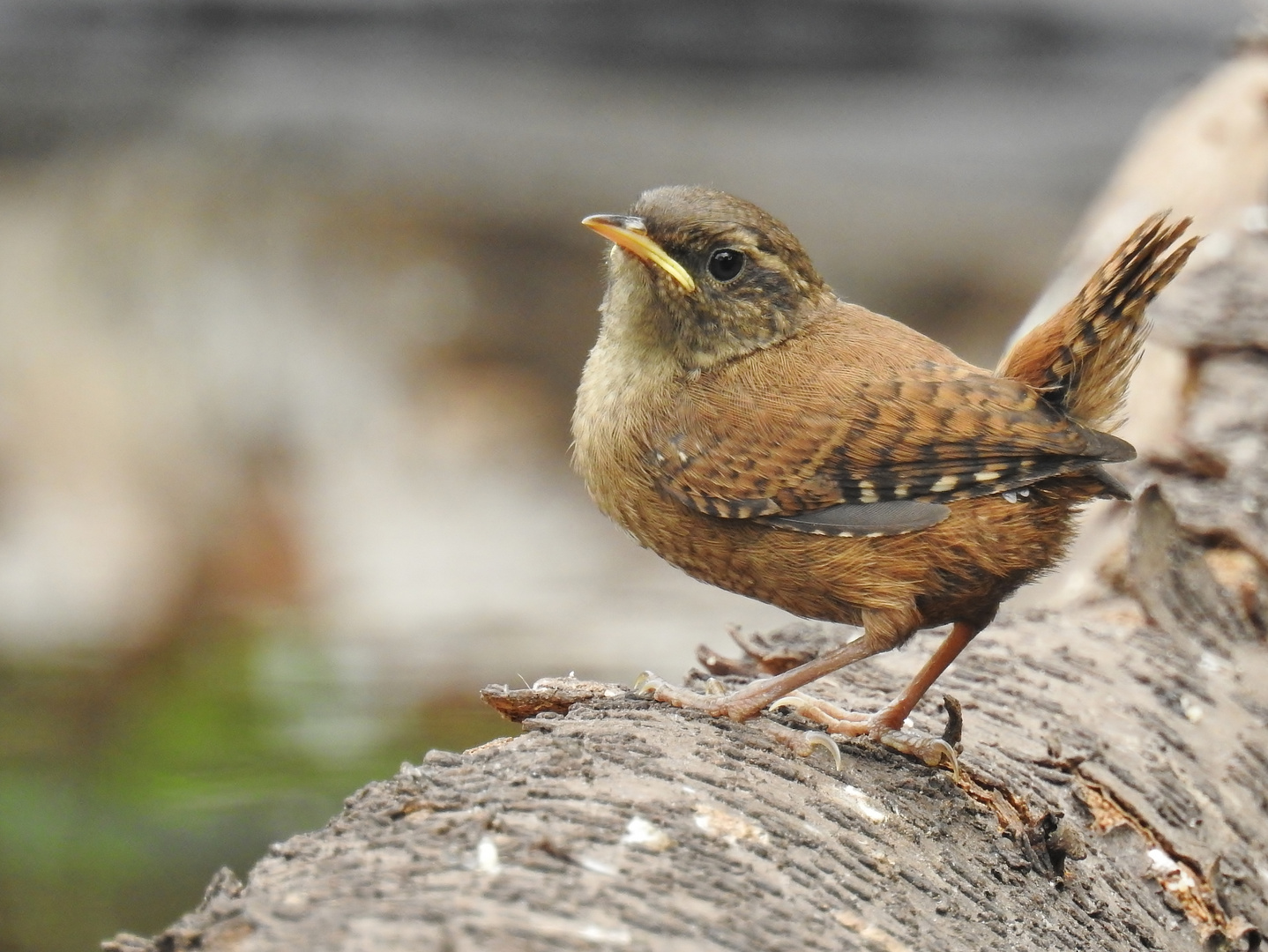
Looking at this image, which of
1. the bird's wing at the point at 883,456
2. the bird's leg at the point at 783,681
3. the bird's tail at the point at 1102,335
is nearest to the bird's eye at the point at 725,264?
the bird's wing at the point at 883,456

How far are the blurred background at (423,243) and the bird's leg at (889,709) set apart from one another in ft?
14.5

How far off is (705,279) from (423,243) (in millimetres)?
5352

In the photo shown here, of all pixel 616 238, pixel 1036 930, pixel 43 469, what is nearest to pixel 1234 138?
pixel 616 238

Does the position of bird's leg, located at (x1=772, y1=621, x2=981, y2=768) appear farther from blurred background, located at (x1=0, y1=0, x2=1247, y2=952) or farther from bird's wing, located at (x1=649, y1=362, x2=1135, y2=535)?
blurred background, located at (x1=0, y1=0, x2=1247, y2=952)

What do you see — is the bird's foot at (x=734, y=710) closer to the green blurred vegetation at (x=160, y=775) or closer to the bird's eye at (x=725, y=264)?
the bird's eye at (x=725, y=264)

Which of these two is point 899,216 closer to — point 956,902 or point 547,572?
point 547,572

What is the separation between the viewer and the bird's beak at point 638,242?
2.89 m

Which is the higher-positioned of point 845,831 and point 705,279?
point 705,279

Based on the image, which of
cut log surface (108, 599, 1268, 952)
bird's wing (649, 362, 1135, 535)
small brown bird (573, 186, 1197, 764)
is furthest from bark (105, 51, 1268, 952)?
bird's wing (649, 362, 1135, 535)

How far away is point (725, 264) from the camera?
3.04 m

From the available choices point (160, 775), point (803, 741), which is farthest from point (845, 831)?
point (160, 775)

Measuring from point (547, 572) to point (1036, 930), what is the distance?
6.31 metres

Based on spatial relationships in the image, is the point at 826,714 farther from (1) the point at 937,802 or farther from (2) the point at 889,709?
(1) the point at 937,802

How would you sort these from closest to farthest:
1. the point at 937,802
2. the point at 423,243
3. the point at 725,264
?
the point at 937,802 < the point at 725,264 < the point at 423,243
